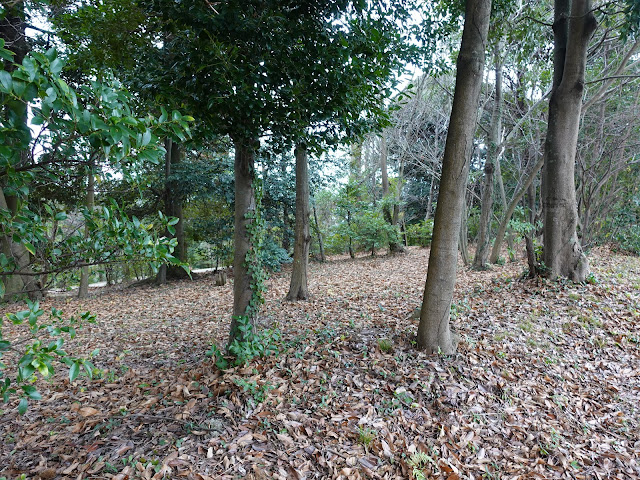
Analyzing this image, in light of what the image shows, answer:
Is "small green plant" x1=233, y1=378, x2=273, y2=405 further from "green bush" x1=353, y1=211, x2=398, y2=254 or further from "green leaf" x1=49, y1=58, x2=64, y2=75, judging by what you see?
"green bush" x1=353, y1=211, x2=398, y2=254

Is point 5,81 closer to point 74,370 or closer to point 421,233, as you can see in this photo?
point 74,370

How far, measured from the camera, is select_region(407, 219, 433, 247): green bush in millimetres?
12867

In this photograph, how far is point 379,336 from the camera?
4.20 metres

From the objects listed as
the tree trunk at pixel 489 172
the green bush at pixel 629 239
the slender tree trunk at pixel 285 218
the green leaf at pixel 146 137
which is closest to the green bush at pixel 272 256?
the slender tree trunk at pixel 285 218

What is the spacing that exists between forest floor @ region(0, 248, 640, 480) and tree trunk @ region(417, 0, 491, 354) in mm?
395

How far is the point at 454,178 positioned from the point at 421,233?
11567 millimetres

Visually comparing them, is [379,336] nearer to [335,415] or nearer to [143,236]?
[335,415]

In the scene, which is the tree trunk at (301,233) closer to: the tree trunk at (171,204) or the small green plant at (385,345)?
→ the small green plant at (385,345)

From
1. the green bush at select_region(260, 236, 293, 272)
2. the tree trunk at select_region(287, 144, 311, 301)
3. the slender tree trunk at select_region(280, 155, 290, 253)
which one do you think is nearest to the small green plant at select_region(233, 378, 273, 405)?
the tree trunk at select_region(287, 144, 311, 301)

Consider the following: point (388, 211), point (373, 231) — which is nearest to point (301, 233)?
point (373, 231)

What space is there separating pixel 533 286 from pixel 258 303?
4.63m

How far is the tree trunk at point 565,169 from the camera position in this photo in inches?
208

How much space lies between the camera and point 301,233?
6.43m

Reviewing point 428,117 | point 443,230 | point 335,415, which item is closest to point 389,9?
point 443,230
